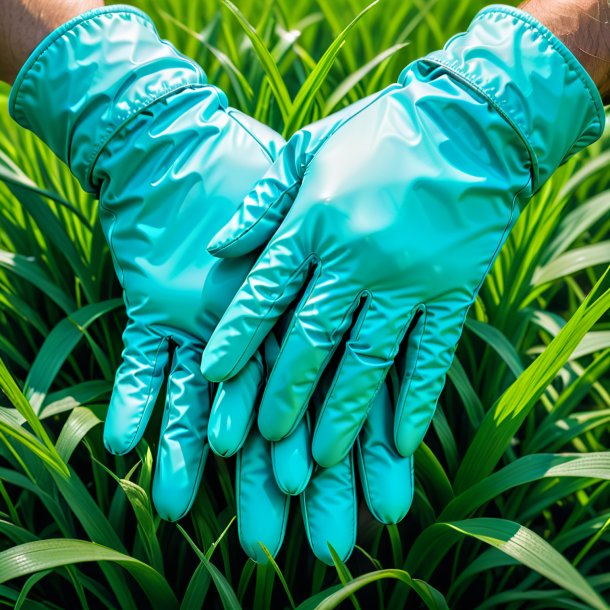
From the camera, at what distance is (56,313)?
48.1 inches

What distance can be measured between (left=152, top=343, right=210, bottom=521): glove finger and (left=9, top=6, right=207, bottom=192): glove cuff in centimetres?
37

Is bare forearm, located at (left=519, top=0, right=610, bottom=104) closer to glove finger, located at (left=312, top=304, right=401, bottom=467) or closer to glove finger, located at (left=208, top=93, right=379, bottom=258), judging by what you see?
glove finger, located at (left=208, top=93, right=379, bottom=258)

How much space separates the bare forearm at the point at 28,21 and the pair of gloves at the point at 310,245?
131mm

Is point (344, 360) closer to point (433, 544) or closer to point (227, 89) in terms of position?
point (433, 544)

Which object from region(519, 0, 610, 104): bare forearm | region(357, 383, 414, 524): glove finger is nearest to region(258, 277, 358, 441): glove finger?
region(357, 383, 414, 524): glove finger

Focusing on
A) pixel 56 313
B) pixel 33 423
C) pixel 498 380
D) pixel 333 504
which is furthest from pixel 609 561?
pixel 56 313

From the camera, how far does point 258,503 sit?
84cm

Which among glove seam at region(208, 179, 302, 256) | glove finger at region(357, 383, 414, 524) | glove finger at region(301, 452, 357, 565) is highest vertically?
glove seam at region(208, 179, 302, 256)

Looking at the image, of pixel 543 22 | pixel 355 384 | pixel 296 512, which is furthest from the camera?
pixel 543 22

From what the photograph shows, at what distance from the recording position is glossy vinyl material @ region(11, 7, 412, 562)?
867 millimetres

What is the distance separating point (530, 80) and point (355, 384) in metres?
0.50

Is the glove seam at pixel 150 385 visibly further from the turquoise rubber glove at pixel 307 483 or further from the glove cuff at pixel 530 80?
the glove cuff at pixel 530 80

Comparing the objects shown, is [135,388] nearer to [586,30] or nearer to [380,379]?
[380,379]

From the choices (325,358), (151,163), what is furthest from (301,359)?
(151,163)
